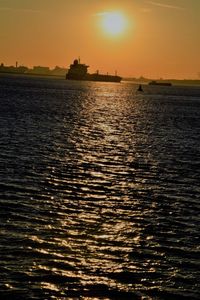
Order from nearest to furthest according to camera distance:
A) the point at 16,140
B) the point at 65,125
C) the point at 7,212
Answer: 1. the point at 7,212
2. the point at 16,140
3. the point at 65,125

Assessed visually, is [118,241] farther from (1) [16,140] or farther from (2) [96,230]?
(1) [16,140]

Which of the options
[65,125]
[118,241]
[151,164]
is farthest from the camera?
[65,125]

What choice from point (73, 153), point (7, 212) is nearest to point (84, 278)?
point (7, 212)

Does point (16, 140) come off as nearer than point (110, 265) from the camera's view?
No

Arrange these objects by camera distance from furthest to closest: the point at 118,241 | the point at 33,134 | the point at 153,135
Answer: the point at 153,135
the point at 33,134
the point at 118,241

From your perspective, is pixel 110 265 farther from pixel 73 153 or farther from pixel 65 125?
pixel 65 125

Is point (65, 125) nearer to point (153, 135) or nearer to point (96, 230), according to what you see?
point (153, 135)

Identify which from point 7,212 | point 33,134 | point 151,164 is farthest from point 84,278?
point 33,134

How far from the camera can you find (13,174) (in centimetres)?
3669

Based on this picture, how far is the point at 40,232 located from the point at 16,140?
31498mm

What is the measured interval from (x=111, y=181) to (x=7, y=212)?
11.9 meters

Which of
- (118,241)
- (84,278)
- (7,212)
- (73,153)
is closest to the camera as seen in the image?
(84,278)

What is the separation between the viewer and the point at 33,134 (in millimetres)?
63094

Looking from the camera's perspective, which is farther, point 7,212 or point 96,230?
point 7,212
